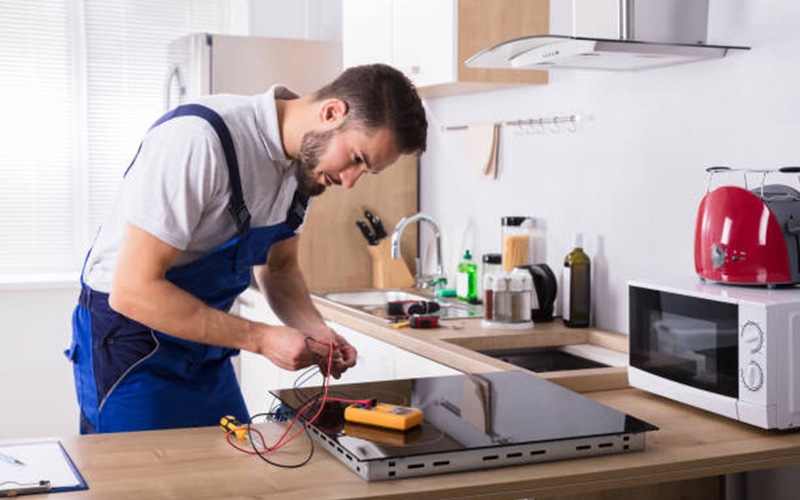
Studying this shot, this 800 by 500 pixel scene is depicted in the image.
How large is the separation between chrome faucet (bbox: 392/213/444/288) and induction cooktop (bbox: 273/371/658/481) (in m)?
1.40

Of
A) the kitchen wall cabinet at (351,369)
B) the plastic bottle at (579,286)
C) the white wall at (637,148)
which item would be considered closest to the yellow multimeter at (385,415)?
the kitchen wall cabinet at (351,369)

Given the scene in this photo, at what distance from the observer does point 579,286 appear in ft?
8.89

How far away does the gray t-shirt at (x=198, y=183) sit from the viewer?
5.34 ft

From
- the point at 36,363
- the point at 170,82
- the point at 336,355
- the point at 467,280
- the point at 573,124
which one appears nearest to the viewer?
the point at 336,355

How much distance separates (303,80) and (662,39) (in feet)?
7.06

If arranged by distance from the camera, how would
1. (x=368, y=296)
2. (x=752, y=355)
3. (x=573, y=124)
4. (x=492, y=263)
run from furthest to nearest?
(x=368, y=296)
(x=492, y=263)
(x=573, y=124)
(x=752, y=355)

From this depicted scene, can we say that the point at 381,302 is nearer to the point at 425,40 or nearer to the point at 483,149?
the point at 483,149

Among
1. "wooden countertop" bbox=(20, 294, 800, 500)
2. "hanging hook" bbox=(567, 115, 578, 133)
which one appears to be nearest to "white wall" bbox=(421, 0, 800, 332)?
"hanging hook" bbox=(567, 115, 578, 133)

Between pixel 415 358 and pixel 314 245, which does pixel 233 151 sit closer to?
pixel 415 358

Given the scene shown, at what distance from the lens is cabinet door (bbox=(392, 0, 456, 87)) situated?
9.79ft

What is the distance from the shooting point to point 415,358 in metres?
2.54

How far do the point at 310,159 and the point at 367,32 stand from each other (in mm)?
1890

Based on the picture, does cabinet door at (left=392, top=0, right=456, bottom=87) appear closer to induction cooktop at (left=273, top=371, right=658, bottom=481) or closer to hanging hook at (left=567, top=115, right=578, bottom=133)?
hanging hook at (left=567, top=115, right=578, bottom=133)

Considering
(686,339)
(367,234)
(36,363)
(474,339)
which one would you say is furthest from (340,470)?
(36,363)
